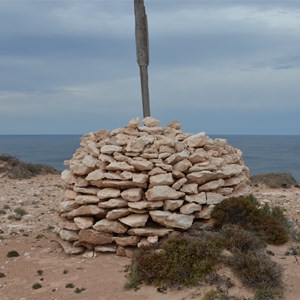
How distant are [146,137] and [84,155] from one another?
1.64m

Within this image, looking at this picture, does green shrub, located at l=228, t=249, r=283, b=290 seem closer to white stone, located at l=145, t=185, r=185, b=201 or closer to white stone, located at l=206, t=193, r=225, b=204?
white stone, located at l=145, t=185, r=185, b=201

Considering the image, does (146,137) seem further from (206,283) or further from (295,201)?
(295,201)

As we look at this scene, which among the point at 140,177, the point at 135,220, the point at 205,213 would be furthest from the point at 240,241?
the point at 140,177

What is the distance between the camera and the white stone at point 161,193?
9.84 meters

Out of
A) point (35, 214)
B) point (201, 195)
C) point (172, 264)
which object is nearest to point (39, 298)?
point (172, 264)

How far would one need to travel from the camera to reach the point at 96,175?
10359 millimetres

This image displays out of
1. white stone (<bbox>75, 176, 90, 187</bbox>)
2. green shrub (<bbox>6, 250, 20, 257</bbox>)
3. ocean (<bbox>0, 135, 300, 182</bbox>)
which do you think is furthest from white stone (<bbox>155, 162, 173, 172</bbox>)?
ocean (<bbox>0, 135, 300, 182</bbox>)

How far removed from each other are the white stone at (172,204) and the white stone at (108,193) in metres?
0.98

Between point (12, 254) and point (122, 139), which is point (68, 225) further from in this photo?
point (122, 139)

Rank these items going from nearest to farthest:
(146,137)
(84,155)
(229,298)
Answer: (229,298) → (146,137) → (84,155)

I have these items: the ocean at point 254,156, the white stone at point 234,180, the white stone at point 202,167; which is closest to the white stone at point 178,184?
the white stone at point 202,167

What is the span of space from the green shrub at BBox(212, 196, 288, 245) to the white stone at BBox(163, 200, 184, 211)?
0.76m

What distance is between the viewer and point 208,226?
1013 cm

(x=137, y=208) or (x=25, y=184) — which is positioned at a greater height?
(x=137, y=208)
